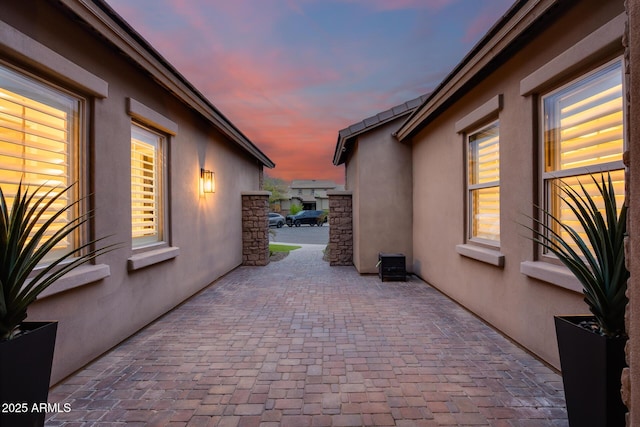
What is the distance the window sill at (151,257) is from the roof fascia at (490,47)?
544 cm

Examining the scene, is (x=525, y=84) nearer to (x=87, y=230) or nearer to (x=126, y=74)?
(x=126, y=74)

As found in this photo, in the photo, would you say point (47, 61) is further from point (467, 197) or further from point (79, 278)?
point (467, 197)

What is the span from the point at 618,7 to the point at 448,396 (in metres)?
3.61

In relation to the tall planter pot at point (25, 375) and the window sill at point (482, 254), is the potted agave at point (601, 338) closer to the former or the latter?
the window sill at point (482, 254)

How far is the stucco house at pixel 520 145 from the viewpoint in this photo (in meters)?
2.82

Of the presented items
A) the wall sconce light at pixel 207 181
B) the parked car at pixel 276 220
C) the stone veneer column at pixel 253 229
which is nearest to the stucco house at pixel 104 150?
the wall sconce light at pixel 207 181

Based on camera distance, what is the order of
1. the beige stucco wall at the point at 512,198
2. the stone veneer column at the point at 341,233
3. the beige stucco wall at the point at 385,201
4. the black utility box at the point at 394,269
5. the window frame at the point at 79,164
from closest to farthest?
the beige stucco wall at the point at 512,198
the window frame at the point at 79,164
the black utility box at the point at 394,269
the beige stucco wall at the point at 385,201
the stone veneer column at the point at 341,233

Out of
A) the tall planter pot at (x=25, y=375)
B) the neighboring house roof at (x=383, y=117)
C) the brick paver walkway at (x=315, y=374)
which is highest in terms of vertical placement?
the neighboring house roof at (x=383, y=117)

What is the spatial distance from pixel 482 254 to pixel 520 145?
5.31 feet

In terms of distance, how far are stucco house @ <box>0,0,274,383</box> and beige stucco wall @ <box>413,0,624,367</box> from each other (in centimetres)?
476

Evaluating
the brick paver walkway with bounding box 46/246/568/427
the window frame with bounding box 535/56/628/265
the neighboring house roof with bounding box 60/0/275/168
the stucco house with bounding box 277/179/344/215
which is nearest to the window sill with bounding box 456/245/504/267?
the window frame with bounding box 535/56/628/265

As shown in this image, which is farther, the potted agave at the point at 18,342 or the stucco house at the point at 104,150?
the stucco house at the point at 104,150

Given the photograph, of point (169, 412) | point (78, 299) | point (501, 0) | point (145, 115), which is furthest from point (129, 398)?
point (501, 0)

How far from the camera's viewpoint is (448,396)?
106 inches
